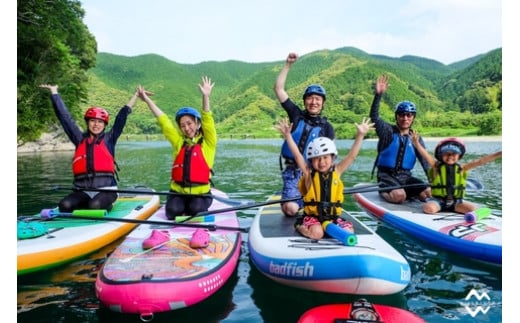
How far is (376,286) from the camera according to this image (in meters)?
3.63

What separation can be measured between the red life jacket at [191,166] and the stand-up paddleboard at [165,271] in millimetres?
1020

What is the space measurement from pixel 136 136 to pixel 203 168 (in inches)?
2983

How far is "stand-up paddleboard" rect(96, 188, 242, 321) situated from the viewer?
137 inches

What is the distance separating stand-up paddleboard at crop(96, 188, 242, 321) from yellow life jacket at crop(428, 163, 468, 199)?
3665mm

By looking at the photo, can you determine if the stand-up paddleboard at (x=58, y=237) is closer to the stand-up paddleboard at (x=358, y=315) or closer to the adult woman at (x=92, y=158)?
the adult woman at (x=92, y=158)

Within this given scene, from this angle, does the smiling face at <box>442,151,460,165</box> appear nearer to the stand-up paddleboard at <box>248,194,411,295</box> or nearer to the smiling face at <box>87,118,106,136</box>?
the stand-up paddleboard at <box>248,194,411,295</box>

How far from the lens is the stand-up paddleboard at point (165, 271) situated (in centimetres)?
348

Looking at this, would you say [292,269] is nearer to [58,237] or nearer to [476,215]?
[58,237]

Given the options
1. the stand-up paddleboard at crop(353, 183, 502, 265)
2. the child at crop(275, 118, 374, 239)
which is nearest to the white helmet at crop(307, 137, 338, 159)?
the child at crop(275, 118, 374, 239)

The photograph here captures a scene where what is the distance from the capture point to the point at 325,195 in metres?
4.67

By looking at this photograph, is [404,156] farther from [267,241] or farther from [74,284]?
[74,284]

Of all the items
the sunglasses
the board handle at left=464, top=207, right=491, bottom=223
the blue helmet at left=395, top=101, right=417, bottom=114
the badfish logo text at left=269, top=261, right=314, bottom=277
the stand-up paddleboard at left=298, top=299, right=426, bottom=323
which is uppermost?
the blue helmet at left=395, top=101, right=417, bottom=114

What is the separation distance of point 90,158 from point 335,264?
4573 mm

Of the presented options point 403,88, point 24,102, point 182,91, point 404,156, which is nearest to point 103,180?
point 404,156
